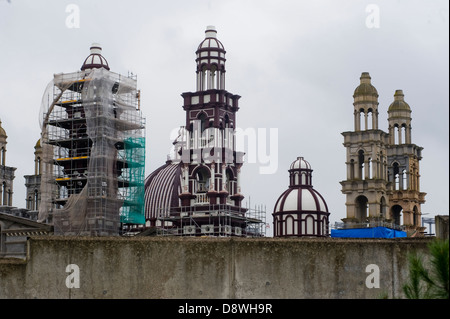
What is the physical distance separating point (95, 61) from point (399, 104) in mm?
37022

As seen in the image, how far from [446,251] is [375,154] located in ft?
253

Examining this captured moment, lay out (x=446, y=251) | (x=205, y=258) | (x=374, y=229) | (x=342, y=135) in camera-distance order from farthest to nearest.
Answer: (x=342, y=135) → (x=374, y=229) → (x=205, y=258) → (x=446, y=251)

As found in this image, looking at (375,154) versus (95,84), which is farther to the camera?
(375,154)

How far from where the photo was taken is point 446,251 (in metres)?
22.8

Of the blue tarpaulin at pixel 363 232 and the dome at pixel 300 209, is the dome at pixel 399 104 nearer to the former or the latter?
the dome at pixel 300 209

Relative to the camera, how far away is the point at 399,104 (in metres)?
108

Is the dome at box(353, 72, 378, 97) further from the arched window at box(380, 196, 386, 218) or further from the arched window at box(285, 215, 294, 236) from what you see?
the arched window at box(285, 215, 294, 236)

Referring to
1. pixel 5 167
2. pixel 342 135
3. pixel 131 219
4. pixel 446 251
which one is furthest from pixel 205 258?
pixel 5 167

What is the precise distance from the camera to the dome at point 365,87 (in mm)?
101412

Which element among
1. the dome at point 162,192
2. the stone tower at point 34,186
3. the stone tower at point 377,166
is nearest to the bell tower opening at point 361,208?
the stone tower at point 377,166

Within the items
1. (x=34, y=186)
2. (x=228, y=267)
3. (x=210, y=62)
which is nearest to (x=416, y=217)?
(x=210, y=62)

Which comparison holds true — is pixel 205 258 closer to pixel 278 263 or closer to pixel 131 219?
pixel 278 263
